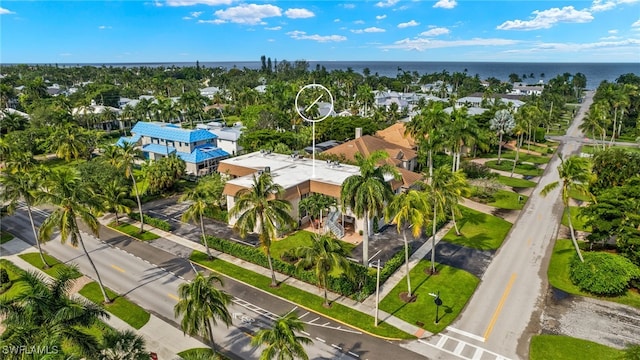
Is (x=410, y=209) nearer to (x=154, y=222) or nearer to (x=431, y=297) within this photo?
(x=431, y=297)

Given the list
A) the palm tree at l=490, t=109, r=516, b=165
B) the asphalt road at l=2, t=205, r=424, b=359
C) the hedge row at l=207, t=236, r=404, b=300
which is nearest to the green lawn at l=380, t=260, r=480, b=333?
the hedge row at l=207, t=236, r=404, b=300

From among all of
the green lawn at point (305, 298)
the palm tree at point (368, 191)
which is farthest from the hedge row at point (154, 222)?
the palm tree at point (368, 191)

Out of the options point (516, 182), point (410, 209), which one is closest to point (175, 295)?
point (410, 209)

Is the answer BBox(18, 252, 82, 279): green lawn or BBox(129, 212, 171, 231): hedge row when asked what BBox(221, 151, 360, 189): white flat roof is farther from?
BBox(18, 252, 82, 279): green lawn

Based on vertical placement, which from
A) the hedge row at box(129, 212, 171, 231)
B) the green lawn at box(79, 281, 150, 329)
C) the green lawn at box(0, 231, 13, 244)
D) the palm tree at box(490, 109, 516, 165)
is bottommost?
the green lawn at box(79, 281, 150, 329)

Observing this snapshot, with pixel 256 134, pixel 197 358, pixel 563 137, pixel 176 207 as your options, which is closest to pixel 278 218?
pixel 197 358
